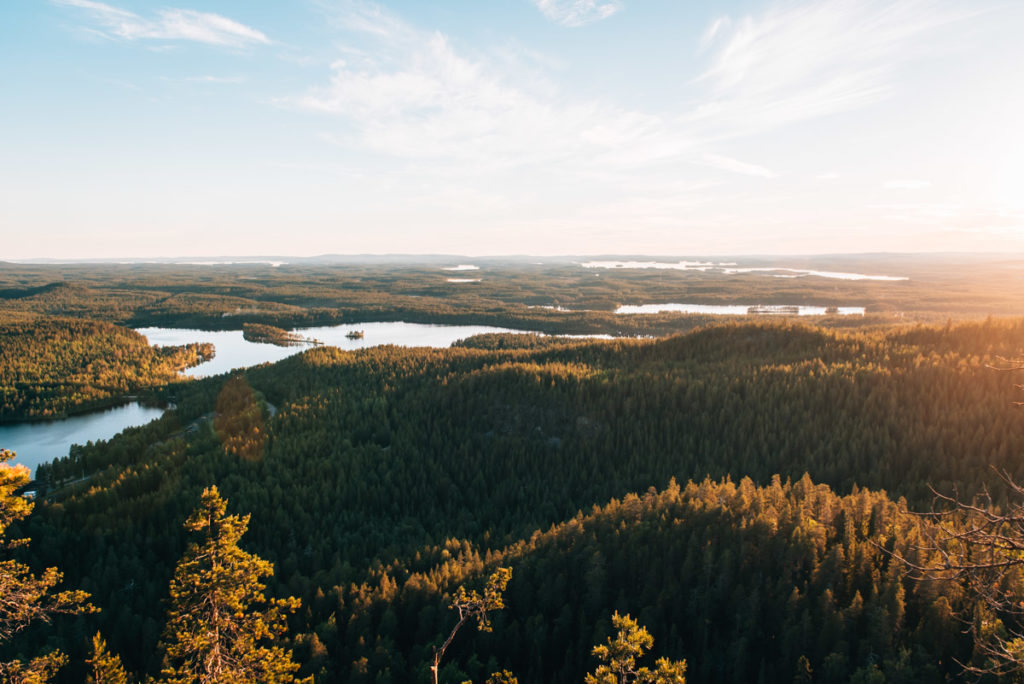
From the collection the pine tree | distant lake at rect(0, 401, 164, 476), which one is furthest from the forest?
distant lake at rect(0, 401, 164, 476)

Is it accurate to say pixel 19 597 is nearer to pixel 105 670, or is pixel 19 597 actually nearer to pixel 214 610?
pixel 105 670

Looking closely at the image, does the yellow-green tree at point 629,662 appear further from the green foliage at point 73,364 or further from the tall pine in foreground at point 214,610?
the green foliage at point 73,364

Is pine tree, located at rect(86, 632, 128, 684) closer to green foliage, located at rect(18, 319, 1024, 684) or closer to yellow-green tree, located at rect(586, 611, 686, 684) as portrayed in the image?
green foliage, located at rect(18, 319, 1024, 684)

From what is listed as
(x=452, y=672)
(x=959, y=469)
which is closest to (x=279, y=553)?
(x=452, y=672)

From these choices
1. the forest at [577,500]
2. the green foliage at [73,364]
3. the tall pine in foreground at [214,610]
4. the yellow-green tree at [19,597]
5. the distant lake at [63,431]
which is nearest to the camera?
the yellow-green tree at [19,597]

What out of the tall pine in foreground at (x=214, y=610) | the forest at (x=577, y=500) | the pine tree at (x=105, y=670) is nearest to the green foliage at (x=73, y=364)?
the forest at (x=577, y=500)

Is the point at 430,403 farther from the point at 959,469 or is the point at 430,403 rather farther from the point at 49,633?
the point at 959,469

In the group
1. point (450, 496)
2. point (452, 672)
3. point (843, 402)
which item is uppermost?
point (843, 402)
